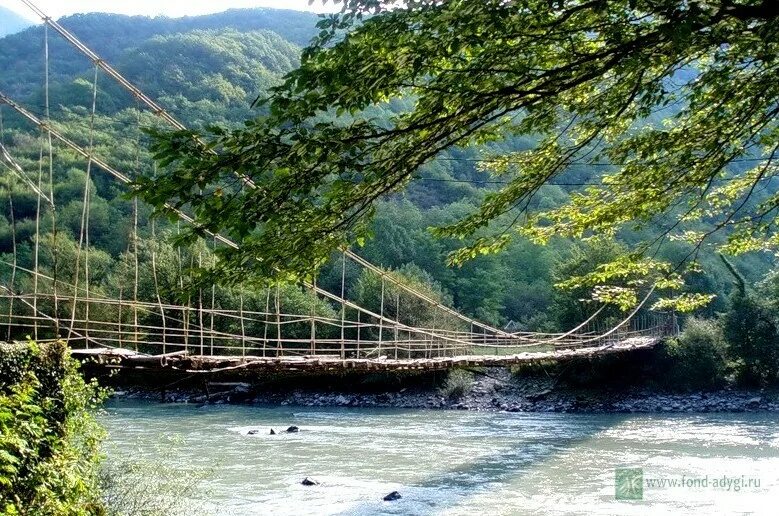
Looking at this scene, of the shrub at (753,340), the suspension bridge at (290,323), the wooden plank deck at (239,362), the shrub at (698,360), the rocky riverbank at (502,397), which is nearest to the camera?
the wooden plank deck at (239,362)

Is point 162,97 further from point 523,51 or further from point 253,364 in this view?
point 523,51

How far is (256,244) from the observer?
6.93 ft

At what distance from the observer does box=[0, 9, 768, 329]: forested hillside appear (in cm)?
2514

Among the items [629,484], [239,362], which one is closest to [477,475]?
[629,484]

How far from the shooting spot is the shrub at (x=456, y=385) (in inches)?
842

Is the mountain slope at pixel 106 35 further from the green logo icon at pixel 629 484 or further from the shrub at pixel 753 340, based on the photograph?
the green logo icon at pixel 629 484

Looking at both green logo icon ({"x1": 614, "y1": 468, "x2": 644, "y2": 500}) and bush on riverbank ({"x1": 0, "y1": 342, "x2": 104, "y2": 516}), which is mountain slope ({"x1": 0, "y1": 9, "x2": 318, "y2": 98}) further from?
bush on riverbank ({"x1": 0, "y1": 342, "x2": 104, "y2": 516})

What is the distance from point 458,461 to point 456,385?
34.9 feet

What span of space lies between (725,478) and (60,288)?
1838 centimetres

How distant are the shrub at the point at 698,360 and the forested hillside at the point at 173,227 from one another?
3.24 metres

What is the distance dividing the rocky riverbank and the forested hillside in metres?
3.01

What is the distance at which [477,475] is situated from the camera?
9.96 meters

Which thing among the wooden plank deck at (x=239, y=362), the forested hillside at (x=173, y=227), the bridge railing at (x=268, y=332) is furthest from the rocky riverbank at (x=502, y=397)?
the wooden plank deck at (x=239, y=362)

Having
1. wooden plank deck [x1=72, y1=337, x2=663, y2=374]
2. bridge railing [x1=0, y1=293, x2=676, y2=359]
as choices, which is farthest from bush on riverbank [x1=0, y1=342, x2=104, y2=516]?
bridge railing [x1=0, y1=293, x2=676, y2=359]
